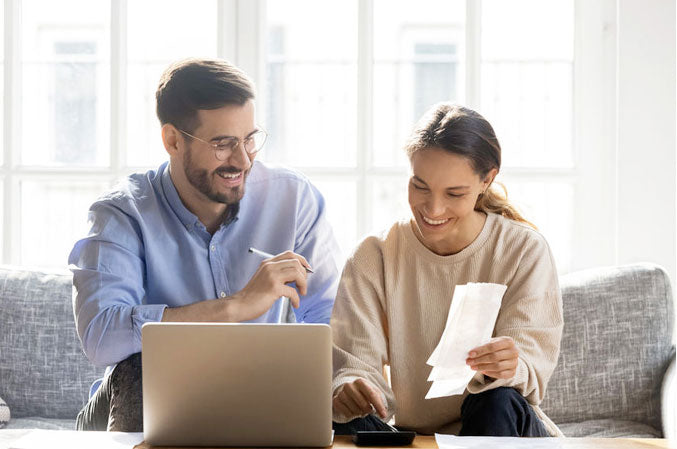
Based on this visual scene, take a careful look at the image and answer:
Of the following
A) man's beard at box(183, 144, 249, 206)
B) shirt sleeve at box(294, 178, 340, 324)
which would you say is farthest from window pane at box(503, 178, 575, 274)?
man's beard at box(183, 144, 249, 206)

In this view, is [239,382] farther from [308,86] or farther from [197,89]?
[308,86]

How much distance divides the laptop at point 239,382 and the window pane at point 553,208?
1.67m

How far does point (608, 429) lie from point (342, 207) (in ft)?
3.62

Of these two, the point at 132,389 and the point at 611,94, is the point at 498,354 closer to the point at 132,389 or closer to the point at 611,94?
the point at 132,389

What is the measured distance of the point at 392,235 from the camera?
79.5 inches

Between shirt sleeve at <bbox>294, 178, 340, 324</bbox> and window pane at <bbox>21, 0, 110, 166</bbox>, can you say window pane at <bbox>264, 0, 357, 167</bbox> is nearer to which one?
window pane at <bbox>21, 0, 110, 166</bbox>

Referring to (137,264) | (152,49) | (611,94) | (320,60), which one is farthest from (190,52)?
(611,94)

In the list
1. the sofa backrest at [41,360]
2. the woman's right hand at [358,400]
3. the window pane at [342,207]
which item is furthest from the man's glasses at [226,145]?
the window pane at [342,207]

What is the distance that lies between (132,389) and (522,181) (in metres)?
1.56

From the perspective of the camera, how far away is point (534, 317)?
1.86m

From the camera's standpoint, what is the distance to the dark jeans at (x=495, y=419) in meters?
1.60

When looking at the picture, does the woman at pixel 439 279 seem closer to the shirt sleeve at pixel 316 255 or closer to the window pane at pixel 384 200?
the shirt sleeve at pixel 316 255

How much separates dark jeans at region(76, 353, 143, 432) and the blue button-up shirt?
0.15 feet

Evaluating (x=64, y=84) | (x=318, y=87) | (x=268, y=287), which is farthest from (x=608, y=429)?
(x=64, y=84)
